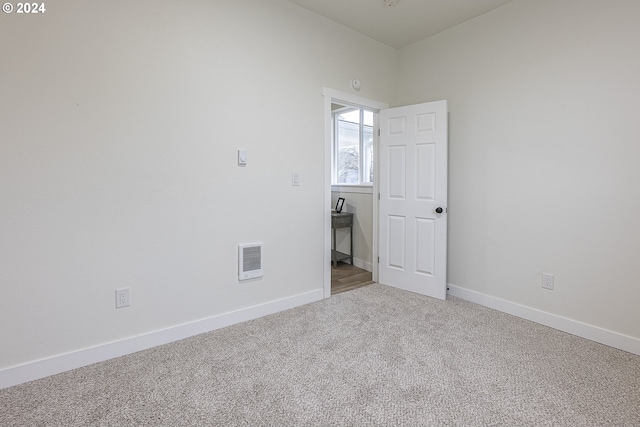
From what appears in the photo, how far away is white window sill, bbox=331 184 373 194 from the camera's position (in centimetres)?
418

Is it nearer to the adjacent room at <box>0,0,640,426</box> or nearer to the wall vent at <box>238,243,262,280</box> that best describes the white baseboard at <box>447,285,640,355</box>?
the adjacent room at <box>0,0,640,426</box>

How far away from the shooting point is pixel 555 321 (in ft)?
8.16

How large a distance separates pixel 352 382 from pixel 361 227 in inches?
107

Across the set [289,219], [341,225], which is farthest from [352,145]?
[289,219]

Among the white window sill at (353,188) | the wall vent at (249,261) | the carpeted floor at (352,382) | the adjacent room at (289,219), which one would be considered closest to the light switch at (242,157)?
the adjacent room at (289,219)

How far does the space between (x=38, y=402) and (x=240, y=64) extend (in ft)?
8.21

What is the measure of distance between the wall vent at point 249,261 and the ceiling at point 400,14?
2214 millimetres

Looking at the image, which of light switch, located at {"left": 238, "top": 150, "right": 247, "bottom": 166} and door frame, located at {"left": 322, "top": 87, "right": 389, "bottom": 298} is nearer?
light switch, located at {"left": 238, "top": 150, "right": 247, "bottom": 166}

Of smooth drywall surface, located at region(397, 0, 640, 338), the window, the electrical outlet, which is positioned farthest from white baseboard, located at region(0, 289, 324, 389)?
the window

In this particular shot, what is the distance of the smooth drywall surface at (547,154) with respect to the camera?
7.04 ft

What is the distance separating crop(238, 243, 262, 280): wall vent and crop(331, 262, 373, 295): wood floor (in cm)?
102

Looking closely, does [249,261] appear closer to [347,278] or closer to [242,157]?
[242,157]

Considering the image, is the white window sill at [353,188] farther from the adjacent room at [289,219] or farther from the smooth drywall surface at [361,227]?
the adjacent room at [289,219]

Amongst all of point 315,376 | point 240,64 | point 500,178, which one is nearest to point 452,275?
point 500,178
